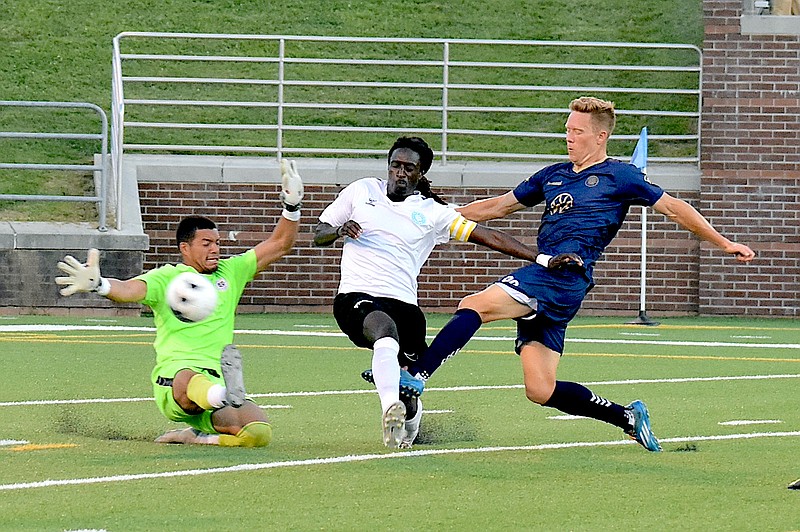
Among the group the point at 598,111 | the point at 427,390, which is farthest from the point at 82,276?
the point at 427,390

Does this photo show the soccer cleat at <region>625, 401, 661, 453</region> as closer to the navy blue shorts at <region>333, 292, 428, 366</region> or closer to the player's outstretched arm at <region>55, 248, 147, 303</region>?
the navy blue shorts at <region>333, 292, 428, 366</region>

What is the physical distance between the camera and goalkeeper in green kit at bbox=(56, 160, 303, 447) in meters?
7.62

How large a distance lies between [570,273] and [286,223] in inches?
60.2

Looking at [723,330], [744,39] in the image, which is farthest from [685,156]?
[723,330]

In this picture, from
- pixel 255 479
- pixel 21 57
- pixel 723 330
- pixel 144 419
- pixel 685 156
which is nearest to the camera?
pixel 255 479

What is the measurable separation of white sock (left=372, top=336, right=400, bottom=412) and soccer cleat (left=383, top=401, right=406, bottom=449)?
0.03m

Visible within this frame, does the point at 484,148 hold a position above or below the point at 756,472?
above

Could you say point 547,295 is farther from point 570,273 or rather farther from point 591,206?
point 591,206

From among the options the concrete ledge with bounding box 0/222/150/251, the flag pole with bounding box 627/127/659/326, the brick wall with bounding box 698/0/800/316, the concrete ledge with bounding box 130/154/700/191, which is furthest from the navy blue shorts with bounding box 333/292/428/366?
the brick wall with bounding box 698/0/800/316

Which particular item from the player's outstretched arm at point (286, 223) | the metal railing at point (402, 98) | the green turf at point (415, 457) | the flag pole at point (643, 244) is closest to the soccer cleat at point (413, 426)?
the green turf at point (415, 457)

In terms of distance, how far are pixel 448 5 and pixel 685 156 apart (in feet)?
22.2

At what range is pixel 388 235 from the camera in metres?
8.16

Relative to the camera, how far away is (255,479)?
6570mm

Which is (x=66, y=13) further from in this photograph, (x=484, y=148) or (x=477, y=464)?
(x=477, y=464)
